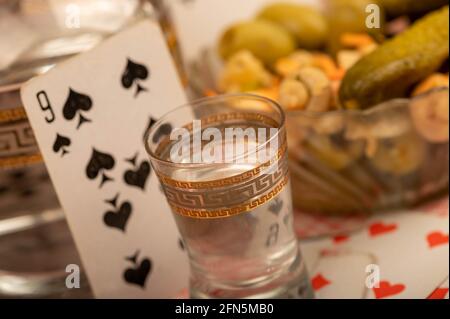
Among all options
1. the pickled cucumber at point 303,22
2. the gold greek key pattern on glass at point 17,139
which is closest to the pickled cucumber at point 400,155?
the pickled cucumber at point 303,22

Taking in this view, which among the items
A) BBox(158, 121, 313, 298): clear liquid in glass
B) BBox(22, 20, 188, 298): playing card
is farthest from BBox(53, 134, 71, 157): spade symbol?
BBox(158, 121, 313, 298): clear liquid in glass

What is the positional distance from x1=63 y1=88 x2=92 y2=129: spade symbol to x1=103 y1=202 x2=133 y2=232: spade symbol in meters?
0.09

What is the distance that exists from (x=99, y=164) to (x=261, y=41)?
308mm

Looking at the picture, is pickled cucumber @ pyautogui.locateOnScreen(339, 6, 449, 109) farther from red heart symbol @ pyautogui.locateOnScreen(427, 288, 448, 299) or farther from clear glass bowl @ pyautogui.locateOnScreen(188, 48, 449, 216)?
red heart symbol @ pyautogui.locateOnScreen(427, 288, 448, 299)

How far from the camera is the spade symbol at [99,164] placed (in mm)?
598

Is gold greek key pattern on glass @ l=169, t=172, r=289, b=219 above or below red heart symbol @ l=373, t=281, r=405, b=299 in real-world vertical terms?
above

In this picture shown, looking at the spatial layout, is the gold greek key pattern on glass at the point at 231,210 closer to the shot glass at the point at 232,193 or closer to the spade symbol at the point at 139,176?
the shot glass at the point at 232,193

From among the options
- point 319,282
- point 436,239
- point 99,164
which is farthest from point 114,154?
point 436,239

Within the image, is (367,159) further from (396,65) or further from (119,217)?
(119,217)

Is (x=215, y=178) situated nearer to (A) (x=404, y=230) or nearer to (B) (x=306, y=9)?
(A) (x=404, y=230)

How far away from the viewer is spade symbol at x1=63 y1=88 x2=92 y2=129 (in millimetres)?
578

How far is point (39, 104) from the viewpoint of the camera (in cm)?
56

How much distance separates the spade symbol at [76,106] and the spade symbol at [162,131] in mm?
83

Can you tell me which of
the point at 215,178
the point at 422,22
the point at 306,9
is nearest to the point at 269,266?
the point at 215,178
